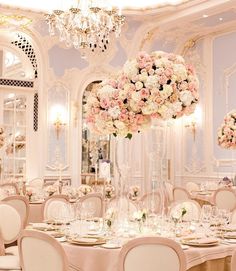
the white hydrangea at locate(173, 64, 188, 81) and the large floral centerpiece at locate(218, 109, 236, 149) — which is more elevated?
the white hydrangea at locate(173, 64, 188, 81)

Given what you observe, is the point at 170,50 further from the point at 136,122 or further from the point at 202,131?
the point at 136,122

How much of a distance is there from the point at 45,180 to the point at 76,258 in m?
6.89

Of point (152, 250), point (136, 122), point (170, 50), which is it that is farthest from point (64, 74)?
point (152, 250)

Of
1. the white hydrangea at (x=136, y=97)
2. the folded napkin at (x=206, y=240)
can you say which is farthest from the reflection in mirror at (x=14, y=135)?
the folded napkin at (x=206, y=240)

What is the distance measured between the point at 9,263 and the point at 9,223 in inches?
28.3

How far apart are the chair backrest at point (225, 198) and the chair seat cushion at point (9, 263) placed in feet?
13.3

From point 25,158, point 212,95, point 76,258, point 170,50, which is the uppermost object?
point 170,50

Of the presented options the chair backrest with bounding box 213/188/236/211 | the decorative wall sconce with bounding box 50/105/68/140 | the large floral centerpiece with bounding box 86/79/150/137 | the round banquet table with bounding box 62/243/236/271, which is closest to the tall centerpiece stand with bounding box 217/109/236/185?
the chair backrest with bounding box 213/188/236/211

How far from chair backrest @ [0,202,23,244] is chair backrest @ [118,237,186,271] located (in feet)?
6.87

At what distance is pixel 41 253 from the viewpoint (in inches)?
141

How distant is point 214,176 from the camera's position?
11.0m

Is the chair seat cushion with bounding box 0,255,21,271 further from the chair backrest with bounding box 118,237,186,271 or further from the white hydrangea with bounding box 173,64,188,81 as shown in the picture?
the white hydrangea with bounding box 173,64,188,81

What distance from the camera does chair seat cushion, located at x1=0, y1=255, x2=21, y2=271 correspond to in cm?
447

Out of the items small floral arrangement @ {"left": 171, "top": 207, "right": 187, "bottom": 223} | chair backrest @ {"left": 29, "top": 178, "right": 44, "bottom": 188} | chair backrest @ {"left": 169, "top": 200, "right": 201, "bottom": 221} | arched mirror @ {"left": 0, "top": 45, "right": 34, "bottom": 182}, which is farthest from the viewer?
arched mirror @ {"left": 0, "top": 45, "right": 34, "bottom": 182}
